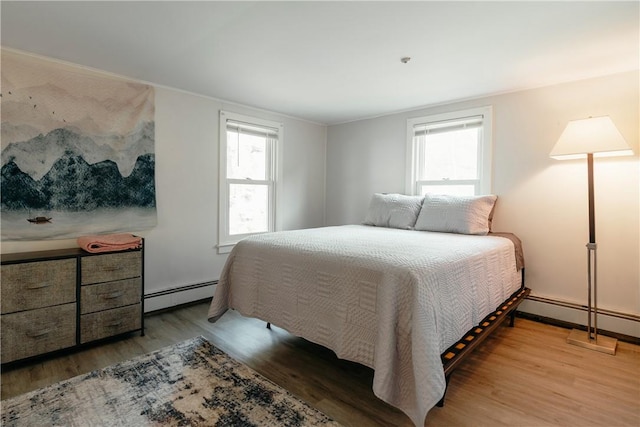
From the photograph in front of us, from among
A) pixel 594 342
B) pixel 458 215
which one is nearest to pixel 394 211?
pixel 458 215

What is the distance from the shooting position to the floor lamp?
7.83ft

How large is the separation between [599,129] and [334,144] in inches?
117

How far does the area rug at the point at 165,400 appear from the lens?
162cm

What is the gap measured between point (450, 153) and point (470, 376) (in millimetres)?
2353

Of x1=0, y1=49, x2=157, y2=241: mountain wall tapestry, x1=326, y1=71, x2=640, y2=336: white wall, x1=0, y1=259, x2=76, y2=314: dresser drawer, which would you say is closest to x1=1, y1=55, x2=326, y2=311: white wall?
x1=0, y1=49, x2=157, y2=241: mountain wall tapestry

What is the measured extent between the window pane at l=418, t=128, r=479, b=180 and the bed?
108 centimetres

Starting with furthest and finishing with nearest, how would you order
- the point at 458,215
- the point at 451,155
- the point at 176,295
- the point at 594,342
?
the point at 451,155 < the point at 176,295 < the point at 458,215 < the point at 594,342

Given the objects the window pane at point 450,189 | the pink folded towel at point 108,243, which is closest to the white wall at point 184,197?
the pink folded towel at point 108,243

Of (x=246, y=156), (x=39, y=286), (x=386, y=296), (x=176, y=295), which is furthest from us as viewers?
(x=246, y=156)

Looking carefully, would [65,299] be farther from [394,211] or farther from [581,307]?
[581,307]

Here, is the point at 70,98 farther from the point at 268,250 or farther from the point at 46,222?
the point at 268,250

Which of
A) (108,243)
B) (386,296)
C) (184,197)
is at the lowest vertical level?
(386,296)

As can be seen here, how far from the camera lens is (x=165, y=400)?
5.82ft

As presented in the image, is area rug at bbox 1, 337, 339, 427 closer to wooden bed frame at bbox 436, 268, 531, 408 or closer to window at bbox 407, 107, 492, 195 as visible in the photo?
wooden bed frame at bbox 436, 268, 531, 408
